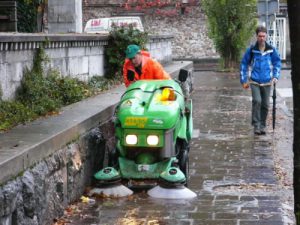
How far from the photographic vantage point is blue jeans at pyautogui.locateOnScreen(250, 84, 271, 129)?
42.9 ft

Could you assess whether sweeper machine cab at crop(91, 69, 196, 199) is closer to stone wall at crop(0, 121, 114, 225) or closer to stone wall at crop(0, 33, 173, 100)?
stone wall at crop(0, 121, 114, 225)

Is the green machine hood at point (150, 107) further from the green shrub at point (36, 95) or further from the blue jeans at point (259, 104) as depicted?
the blue jeans at point (259, 104)

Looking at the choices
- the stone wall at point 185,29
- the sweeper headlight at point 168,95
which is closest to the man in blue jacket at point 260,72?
the sweeper headlight at point 168,95

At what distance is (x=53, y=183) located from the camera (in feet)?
23.2

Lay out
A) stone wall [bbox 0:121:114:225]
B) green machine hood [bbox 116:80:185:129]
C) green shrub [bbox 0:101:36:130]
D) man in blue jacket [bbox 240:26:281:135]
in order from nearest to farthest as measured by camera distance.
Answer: stone wall [bbox 0:121:114:225] < green shrub [bbox 0:101:36:130] < green machine hood [bbox 116:80:185:129] < man in blue jacket [bbox 240:26:281:135]

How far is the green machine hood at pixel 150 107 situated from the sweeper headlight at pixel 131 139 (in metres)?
0.11

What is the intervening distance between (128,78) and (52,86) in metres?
1.26

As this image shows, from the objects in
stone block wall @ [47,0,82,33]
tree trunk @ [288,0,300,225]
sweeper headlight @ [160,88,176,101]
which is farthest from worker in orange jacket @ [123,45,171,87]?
stone block wall @ [47,0,82,33]

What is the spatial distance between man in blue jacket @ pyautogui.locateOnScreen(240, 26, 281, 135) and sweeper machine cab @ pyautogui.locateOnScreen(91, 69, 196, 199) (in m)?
4.38

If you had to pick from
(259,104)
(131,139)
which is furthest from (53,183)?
(259,104)

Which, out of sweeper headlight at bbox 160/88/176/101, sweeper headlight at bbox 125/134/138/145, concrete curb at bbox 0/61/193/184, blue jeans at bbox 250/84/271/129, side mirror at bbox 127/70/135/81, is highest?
side mirror at bbox 127/70/135/81

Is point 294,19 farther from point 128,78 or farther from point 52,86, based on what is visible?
point 52,86

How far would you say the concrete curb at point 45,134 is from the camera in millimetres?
6023

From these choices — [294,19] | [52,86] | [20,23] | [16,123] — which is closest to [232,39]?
[20,23]
